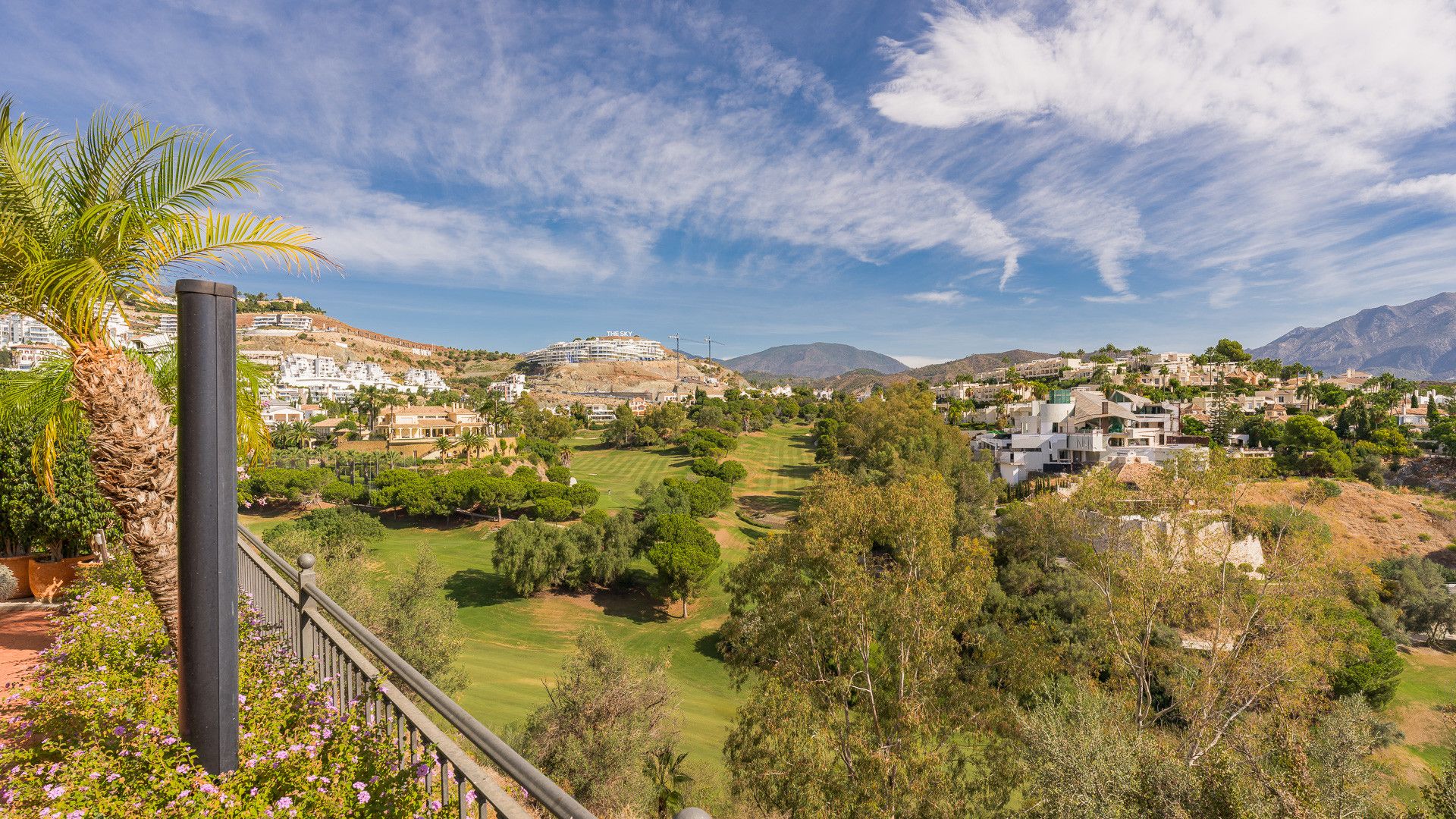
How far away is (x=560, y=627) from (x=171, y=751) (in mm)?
25922

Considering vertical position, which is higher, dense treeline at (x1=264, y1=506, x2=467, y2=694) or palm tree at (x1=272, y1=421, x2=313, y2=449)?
palm tree at (x1=272, y1=421, x2=313, y2=449)

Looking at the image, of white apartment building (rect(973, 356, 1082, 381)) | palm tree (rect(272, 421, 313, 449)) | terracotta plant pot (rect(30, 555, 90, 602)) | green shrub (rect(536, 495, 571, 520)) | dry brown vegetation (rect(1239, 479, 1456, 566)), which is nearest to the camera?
terracotta plant pot (rect(30, 555, 90, 602))

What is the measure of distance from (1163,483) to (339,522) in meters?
38.3

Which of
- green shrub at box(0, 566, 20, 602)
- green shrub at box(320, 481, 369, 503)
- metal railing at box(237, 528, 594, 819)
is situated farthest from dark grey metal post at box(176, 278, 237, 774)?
green shrub at box(320, 481, 369, 503)

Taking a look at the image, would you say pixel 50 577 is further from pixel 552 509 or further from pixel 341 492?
pixel 341 492

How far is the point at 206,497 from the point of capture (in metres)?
2.66

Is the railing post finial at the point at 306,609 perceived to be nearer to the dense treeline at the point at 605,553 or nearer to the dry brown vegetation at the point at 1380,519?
the dense treeline at the point at 605,553

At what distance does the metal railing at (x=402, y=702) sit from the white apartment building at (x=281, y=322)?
19674 centimetres

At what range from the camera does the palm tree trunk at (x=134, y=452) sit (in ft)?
15.3

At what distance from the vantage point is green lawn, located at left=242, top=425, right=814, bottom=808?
56.8 feet

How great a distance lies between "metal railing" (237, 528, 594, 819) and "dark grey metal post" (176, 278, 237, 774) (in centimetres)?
75

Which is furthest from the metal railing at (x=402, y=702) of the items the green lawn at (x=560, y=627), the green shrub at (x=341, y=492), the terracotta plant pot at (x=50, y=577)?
the green shrub at (x=341, y=492)

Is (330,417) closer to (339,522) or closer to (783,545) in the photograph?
(339,522)

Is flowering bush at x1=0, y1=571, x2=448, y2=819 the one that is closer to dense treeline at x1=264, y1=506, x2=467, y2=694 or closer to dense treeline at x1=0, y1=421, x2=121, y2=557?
dense treeline at x1=0, y1=421, x2=121, y2=557
